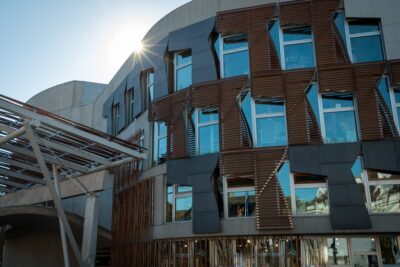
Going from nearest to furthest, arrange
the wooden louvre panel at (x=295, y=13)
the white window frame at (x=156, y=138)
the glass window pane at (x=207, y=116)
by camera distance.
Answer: the wooden louvre panel at (x=295, y=13), the glass window pane at (x=207, y=116), the white window frame at (x=156, y=138)

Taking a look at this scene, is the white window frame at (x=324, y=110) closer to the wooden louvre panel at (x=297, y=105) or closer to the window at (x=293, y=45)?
the wooden louvre panel at (x=297, y=105)

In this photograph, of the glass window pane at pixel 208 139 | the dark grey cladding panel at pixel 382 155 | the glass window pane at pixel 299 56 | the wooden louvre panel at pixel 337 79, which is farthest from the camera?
the glass window pane at pixel 208 139

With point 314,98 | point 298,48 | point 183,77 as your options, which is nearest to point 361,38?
point 298,48

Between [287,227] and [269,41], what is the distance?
7.21 meters

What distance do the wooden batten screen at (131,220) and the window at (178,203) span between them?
1.09 meters

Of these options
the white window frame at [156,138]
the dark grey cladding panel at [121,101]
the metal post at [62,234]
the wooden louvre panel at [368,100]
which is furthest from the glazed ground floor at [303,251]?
the dark grey cladding panel at [121,101]

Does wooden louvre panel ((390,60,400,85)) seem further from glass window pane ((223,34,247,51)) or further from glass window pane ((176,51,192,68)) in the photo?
glass window pane ((176,51,192,68))

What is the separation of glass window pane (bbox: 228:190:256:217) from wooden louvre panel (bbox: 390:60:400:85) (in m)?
6.47

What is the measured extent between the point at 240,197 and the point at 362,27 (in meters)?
8.05

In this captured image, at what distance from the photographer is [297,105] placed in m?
16.2

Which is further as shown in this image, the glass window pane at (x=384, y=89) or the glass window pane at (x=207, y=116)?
the glass window pane at (x=207, y=116)

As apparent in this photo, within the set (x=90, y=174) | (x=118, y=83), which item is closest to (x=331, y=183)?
(x=90, y=174)

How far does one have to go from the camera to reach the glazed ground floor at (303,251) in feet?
48.4

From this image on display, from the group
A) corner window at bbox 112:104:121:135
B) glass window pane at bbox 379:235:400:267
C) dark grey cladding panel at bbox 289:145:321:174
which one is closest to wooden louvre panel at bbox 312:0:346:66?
dark grey cladding panel at bbox 289:145:321:174
